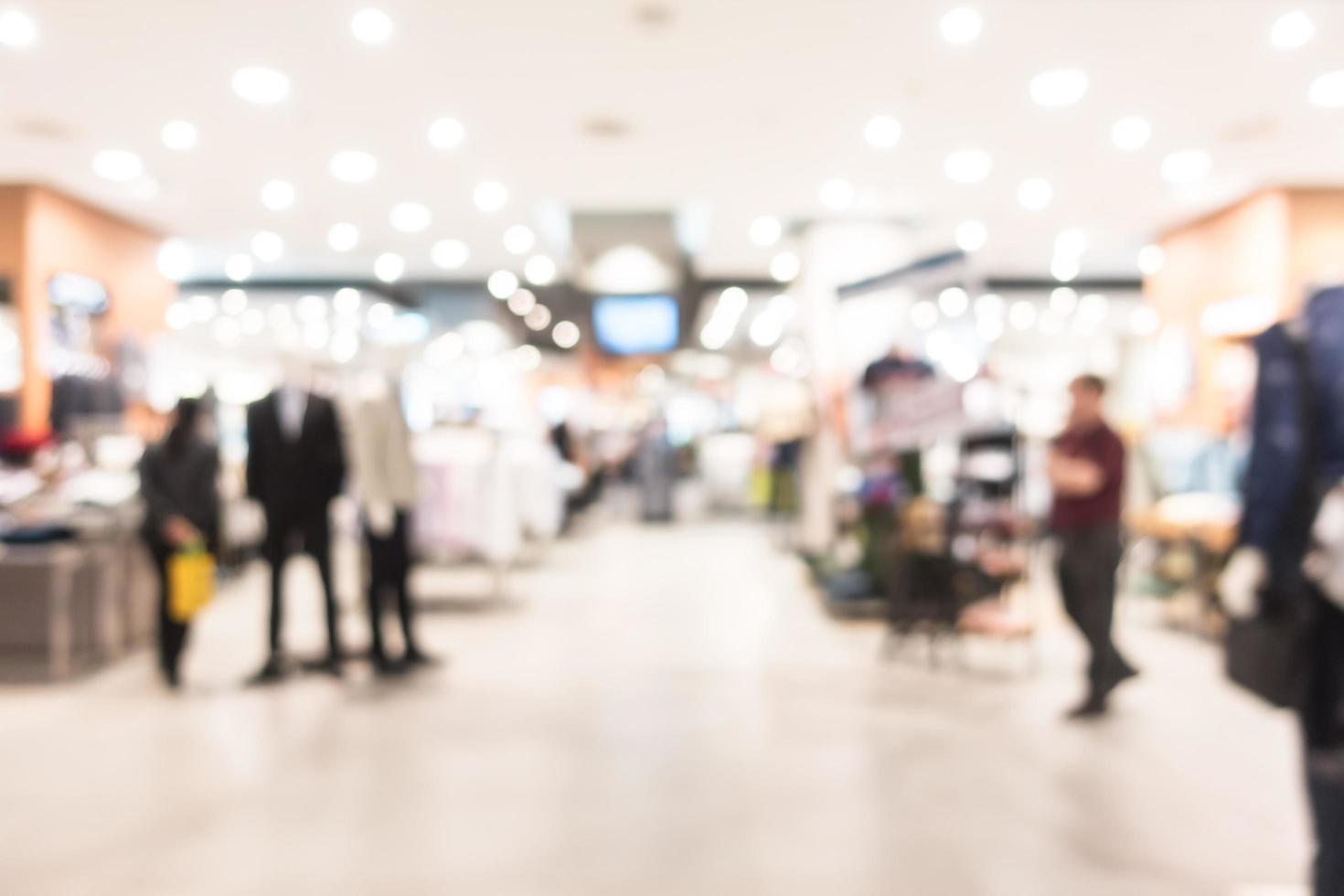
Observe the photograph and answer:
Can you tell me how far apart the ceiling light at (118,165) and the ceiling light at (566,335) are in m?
11.4

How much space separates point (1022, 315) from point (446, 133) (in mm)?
15067

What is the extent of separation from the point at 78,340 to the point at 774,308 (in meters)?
12.0

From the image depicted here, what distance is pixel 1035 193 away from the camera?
9.84 metres

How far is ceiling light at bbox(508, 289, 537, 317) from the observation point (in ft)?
54.2

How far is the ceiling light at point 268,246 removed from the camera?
12.2 m

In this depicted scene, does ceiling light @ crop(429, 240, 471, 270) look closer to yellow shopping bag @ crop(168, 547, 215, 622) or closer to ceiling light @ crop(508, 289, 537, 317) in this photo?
ceiling light @ crop(508, 289, 537, 317)

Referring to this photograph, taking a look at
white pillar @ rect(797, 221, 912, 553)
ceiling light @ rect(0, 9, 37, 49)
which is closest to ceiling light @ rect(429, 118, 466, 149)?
ceiling light @ rect(0, 9, 37, 49)

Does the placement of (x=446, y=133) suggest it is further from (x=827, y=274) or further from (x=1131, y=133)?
(x=1131, y=133)

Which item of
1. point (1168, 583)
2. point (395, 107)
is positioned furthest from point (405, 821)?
point (1168, 583)

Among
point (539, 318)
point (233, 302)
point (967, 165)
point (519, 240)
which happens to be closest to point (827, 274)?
point (967, 165)

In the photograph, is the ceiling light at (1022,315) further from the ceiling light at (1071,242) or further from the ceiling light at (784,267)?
the ceiling light at (784,267)

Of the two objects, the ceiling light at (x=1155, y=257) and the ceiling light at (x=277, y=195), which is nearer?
the ceiling light at (x=277, y=195)

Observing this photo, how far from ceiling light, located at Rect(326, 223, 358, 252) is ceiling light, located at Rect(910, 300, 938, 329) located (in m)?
6.75

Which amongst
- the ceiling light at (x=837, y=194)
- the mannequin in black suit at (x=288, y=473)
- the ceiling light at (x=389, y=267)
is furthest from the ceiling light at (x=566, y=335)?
the mannequin in black suit at (x=288, y=473)
